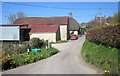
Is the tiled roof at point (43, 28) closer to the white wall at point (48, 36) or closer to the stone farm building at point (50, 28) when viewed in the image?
the stone farm building at point (50, 28)

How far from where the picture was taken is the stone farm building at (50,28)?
52.3 meters

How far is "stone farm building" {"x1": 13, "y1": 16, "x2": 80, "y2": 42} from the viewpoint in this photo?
52.3 meters

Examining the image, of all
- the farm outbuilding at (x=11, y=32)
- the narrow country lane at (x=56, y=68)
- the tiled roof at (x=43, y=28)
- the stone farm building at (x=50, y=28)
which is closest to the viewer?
the narrow country lane at (x=56, y=68)

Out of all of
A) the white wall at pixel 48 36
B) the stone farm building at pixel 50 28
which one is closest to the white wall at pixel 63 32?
the stone farm building at pixel 50 28

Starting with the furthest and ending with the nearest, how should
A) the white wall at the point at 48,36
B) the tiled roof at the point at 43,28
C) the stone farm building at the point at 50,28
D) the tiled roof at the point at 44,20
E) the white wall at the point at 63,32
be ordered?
the tiled roof at the point at 44,20, the white wall at the point at 63,32, the tiled roof at the point at 43,28, the stone farm building at the point at 50,28, the white wall at the point at 48,36

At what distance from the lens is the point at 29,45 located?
36.6 metres

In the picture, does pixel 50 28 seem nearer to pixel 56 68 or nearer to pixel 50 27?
pixel 50 27

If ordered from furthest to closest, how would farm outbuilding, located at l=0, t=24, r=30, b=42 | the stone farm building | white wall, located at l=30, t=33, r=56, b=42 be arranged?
the stone farm building, white wall, located at l=30, t=33, r=56, b=42, farm outbuilding, located at l=0, t=24, r=30, b=42

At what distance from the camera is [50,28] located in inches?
2115

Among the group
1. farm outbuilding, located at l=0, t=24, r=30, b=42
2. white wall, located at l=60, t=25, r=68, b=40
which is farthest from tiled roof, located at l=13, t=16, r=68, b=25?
farm outbuilding, located at l=0, t=24, r=30, b=42

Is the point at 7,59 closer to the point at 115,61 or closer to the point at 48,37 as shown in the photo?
the point at 115,61

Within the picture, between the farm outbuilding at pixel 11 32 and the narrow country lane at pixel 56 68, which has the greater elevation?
the farm outbuilding at pixel 11 32

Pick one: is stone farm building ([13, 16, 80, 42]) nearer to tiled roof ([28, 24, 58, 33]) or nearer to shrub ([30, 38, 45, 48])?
tiled roof ([28, 24, 58, 33])

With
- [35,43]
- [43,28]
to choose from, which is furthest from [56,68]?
[43,28]
